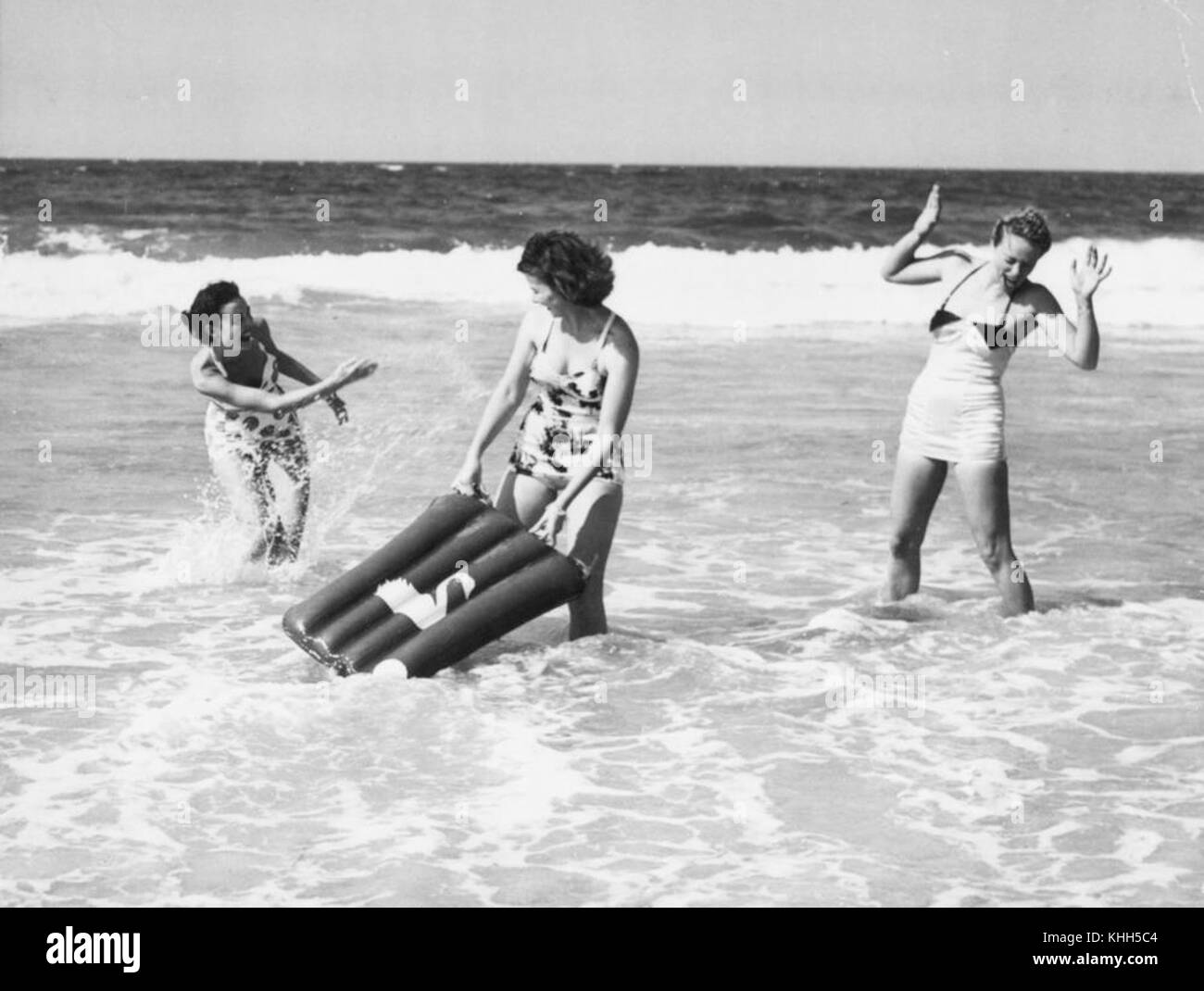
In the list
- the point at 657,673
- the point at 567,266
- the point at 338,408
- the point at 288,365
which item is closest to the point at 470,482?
the point at 567,266

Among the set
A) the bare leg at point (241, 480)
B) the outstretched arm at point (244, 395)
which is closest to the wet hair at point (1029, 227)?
the outstretched arm at point (244, 395)

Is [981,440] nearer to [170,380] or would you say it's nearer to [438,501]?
[438,501]

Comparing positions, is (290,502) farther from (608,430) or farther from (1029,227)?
(1029,227)

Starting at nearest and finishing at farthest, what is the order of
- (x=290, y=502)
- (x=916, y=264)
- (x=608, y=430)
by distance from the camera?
1. (x=608, y=430)
2. (x=916, y=264)
3. (x=290, y=502)

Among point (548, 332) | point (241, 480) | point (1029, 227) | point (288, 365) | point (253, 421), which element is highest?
point (1029, 227)

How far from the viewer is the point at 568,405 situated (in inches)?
211

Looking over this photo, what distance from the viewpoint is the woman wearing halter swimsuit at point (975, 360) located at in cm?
565

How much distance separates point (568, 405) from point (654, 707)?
3.48ft

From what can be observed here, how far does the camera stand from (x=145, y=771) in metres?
Answer: 4.66

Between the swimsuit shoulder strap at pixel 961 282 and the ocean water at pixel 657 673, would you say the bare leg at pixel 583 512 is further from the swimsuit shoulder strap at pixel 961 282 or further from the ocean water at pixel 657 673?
the swimsuit shoulder strap at pixel 961 282

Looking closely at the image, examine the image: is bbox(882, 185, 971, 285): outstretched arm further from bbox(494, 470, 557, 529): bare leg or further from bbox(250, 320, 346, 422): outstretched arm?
bbox(250, 320, 346, 422): outstretched arm

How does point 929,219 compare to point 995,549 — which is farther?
point 995,549
